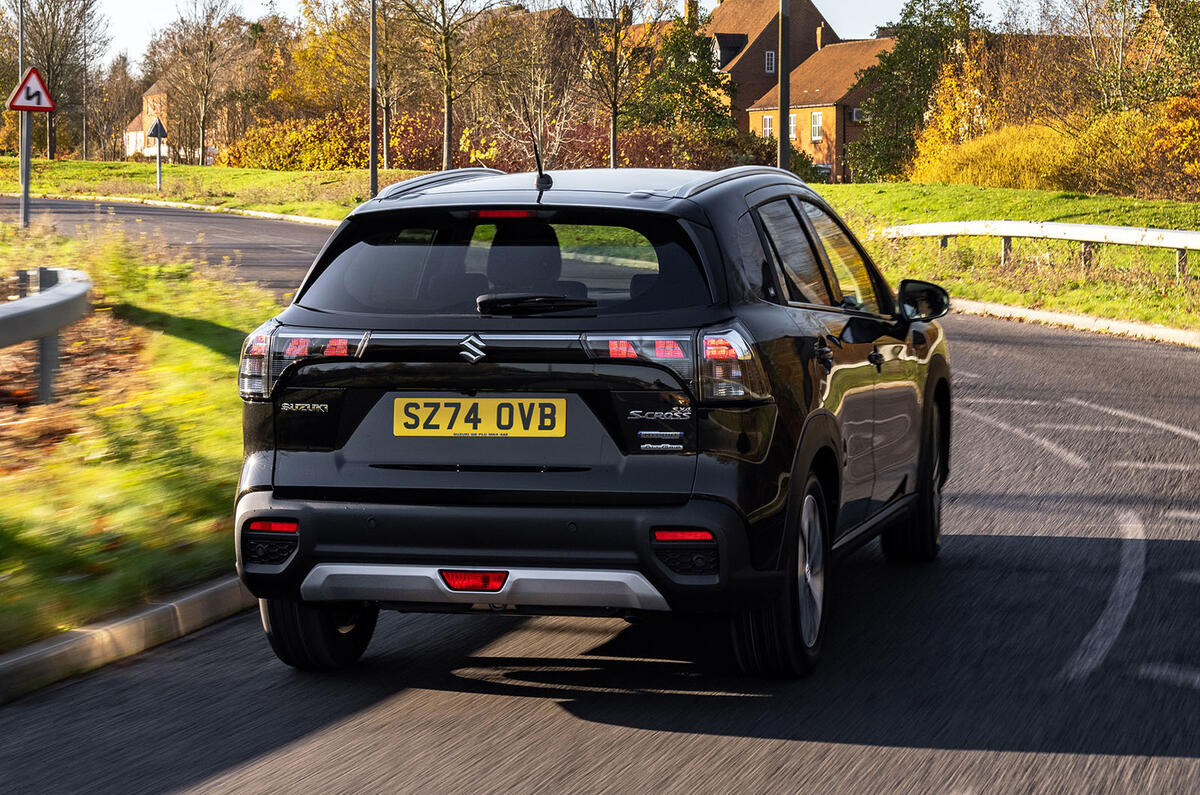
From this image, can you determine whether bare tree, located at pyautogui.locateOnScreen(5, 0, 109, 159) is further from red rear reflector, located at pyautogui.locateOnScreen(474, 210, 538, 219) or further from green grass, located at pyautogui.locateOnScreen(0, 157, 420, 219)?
red rear reflector, located at pyautogui.locateOnScreen(474, 210, 538, 219)

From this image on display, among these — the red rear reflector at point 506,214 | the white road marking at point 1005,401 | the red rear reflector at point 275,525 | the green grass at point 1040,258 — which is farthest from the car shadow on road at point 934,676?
the green grass at point 1040,258

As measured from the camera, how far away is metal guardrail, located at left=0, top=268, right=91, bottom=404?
833cm

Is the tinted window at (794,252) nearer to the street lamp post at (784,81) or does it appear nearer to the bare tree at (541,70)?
the street lamp post at (784,81)

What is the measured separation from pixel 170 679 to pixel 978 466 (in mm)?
6091

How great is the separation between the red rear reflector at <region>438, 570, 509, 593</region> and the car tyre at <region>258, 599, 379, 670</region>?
22.8 inches

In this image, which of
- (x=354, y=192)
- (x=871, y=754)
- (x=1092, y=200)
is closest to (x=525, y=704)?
(x=871, y=754)

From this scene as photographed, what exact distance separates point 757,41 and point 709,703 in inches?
4223

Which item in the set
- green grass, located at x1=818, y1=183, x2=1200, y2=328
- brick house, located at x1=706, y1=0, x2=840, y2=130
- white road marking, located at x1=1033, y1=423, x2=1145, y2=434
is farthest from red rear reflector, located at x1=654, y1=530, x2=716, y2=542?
brick house, located at x1=706, y1=0, x2=840, y2=130

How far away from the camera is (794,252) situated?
6.16m

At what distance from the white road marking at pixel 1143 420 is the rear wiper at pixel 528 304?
25.0 feet

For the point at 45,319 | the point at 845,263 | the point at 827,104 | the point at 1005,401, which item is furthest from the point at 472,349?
the point at 827,104

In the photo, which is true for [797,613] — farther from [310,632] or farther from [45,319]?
[45,319]

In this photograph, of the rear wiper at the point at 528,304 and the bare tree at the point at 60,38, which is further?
the bare tree at the point at 60,38

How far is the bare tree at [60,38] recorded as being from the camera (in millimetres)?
84188
